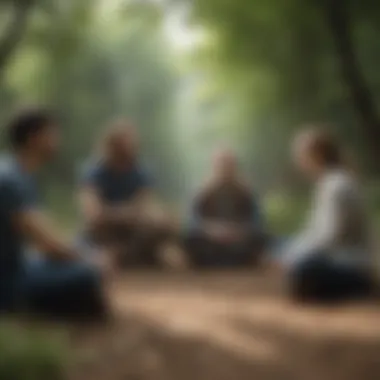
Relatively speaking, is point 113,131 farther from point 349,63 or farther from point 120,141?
point 349,63

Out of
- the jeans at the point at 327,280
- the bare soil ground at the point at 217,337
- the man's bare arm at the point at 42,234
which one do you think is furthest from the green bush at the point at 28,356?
the jeans at the point at 327,280

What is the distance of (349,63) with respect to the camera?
1.84 metres

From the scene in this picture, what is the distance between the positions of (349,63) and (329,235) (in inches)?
12.4

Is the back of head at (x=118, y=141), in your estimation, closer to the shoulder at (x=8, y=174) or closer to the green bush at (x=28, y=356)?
the shoulder at (x=8, y=174)

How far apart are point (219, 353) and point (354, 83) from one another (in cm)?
54

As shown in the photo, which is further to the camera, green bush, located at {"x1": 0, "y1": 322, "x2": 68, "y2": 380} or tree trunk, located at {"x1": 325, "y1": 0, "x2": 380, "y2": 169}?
tree trunk, located at {"x1": 325, "y1": 0, "x2": 380, "y2": 169}

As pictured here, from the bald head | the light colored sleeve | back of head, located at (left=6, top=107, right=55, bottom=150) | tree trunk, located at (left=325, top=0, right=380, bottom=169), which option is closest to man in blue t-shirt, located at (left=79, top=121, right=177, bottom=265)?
the bald head

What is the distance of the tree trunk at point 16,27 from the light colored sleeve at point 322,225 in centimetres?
60

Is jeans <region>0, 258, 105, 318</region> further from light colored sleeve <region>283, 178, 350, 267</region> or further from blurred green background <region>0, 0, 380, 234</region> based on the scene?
light colored sleeve <region>283, 178, 350, 267</region>

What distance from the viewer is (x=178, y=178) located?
1.79 metres

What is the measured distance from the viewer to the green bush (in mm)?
1726

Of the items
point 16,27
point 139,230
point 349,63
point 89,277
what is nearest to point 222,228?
point 139,230

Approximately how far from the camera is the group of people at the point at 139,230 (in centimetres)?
175

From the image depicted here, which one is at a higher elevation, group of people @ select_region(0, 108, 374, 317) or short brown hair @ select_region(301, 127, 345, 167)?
short brown hair @ select_region(301, 127, 345, 167)
